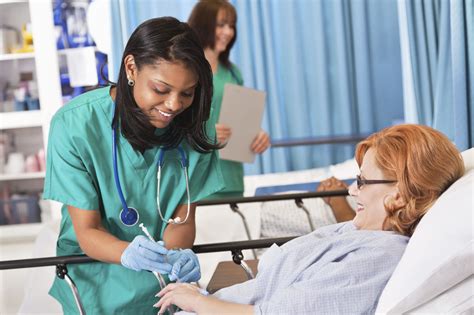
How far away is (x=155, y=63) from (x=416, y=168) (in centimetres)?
59

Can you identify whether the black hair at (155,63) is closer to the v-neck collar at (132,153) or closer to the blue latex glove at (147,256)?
the v-neck collar at (132,153)

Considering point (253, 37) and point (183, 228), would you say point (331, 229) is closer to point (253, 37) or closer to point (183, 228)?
point (183, 228)

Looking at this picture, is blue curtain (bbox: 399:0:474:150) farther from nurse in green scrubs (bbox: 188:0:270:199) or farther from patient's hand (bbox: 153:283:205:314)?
patient's hand (bbox: 153:283:205:314)

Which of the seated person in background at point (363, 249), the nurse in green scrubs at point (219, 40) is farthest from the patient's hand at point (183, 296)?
the nurse in green scrubs at point (219, 40)

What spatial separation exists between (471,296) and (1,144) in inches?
167

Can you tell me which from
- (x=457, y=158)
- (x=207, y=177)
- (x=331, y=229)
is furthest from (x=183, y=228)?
(x=457, y=158)

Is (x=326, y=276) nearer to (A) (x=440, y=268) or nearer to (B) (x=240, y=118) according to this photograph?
(A) (x=440, y=268)

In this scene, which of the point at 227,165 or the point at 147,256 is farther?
the point at 227,165

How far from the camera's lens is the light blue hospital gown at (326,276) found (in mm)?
1379

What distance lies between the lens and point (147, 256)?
5.19 feet

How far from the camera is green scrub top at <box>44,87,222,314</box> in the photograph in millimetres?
1764

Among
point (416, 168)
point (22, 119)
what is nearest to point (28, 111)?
point (22, 119)

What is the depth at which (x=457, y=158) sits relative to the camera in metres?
1.50

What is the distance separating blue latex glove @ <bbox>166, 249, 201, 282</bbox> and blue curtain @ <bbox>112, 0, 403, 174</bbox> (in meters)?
3.01
